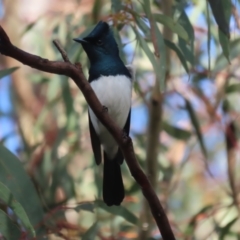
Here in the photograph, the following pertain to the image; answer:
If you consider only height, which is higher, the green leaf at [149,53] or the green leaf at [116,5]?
the green leaf at [116,5]

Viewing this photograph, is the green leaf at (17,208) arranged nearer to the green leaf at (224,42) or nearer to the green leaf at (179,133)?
the green leaf at (224,42)

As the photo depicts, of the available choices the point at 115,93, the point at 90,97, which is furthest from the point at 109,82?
the point at 90,97

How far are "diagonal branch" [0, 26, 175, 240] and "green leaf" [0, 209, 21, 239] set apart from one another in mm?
325

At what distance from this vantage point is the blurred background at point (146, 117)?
6.67ft

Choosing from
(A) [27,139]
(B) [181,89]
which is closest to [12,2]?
(A) [27,139]

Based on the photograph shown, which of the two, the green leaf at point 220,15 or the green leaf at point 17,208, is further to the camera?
the green leaf at point 220,15

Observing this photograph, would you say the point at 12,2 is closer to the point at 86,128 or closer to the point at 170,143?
the point at 86,128

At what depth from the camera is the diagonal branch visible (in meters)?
1.32

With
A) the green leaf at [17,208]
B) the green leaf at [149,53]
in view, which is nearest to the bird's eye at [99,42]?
the green leaf at [149,53]

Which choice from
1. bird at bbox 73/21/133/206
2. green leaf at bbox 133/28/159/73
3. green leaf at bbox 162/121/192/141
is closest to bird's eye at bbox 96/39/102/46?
bird at bbox 73/21/133/206

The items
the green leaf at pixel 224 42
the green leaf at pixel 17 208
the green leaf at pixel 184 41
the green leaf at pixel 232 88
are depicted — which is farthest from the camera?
the green leaf at pixel 232 88

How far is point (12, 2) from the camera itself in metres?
A: 3.42

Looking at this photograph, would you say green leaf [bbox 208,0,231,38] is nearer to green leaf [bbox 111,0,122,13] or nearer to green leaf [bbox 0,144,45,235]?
green leaf [bbox 111,0,122,13]

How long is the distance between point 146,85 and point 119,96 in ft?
2.57
